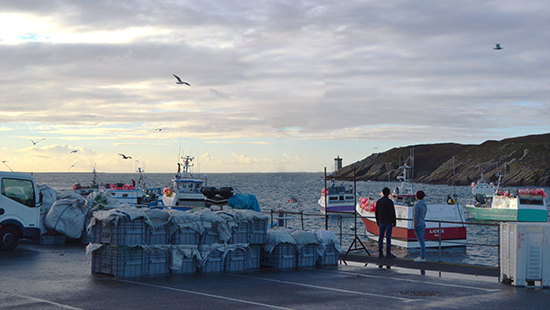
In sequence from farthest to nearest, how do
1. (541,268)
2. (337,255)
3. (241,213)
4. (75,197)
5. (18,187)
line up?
(75,197)
(18,187)
(337,255)
(241,213)
(541,268)

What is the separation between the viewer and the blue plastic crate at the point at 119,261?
13578 mm

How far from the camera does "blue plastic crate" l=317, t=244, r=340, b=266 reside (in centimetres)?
1686

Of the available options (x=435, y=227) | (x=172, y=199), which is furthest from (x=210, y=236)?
(x=172, y=199)

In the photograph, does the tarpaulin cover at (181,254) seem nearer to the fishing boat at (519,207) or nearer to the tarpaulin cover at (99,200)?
the tarpaulin cover at (99,200)

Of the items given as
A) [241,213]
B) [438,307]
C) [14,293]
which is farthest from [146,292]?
[438,307]

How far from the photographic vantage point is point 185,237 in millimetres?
14734

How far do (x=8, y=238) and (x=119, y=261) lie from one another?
23.1ft

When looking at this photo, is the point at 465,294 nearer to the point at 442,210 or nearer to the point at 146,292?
the point at 146,292

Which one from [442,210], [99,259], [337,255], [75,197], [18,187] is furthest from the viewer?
[442,210]

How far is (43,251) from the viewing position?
19203 mm

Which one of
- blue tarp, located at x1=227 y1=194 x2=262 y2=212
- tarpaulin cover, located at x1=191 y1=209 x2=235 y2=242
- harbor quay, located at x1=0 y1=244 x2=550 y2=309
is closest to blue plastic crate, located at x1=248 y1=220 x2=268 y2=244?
tarpaulin cover, located at x1=191 y1=209 x2=235 y2=242

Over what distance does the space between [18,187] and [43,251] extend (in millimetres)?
2336

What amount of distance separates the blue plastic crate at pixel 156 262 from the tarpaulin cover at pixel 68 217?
9226 millimetres

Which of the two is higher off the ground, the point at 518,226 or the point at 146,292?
the point at 518,226
